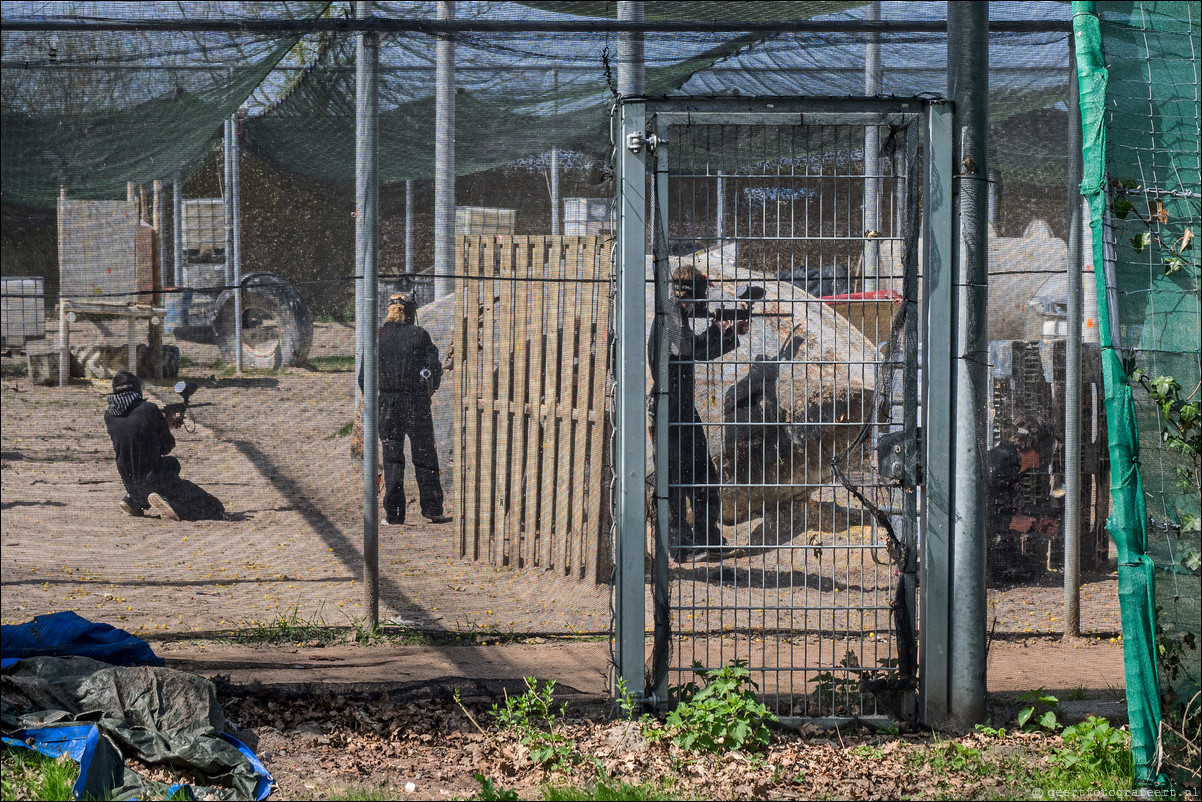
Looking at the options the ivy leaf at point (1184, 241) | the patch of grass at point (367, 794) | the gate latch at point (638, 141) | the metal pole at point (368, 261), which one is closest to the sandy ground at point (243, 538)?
the metal pole at point (368, 261)

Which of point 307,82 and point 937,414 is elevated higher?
point 307,82

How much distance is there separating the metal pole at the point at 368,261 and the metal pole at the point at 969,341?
2876 millimetres

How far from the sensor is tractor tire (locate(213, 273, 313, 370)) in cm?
546

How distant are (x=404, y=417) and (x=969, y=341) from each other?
117 inches

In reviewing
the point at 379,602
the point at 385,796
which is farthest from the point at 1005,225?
the point at 385,796

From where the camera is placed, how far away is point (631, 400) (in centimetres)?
399

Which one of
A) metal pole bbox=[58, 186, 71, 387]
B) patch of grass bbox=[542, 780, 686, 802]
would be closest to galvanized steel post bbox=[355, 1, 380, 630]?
metal pole bbox=[58, 186, 71, 387]

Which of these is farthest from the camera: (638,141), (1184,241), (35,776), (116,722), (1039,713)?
(1039,713)

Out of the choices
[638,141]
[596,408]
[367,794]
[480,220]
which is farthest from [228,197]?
[367,794]

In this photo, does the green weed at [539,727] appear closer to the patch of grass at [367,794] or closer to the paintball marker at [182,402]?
the patch of grass at [367,794]

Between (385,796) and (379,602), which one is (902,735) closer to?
(385,796)

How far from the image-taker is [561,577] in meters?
5.90

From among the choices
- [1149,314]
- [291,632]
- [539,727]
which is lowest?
[539,727]

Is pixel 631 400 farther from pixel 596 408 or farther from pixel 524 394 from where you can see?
pixel 524 394
